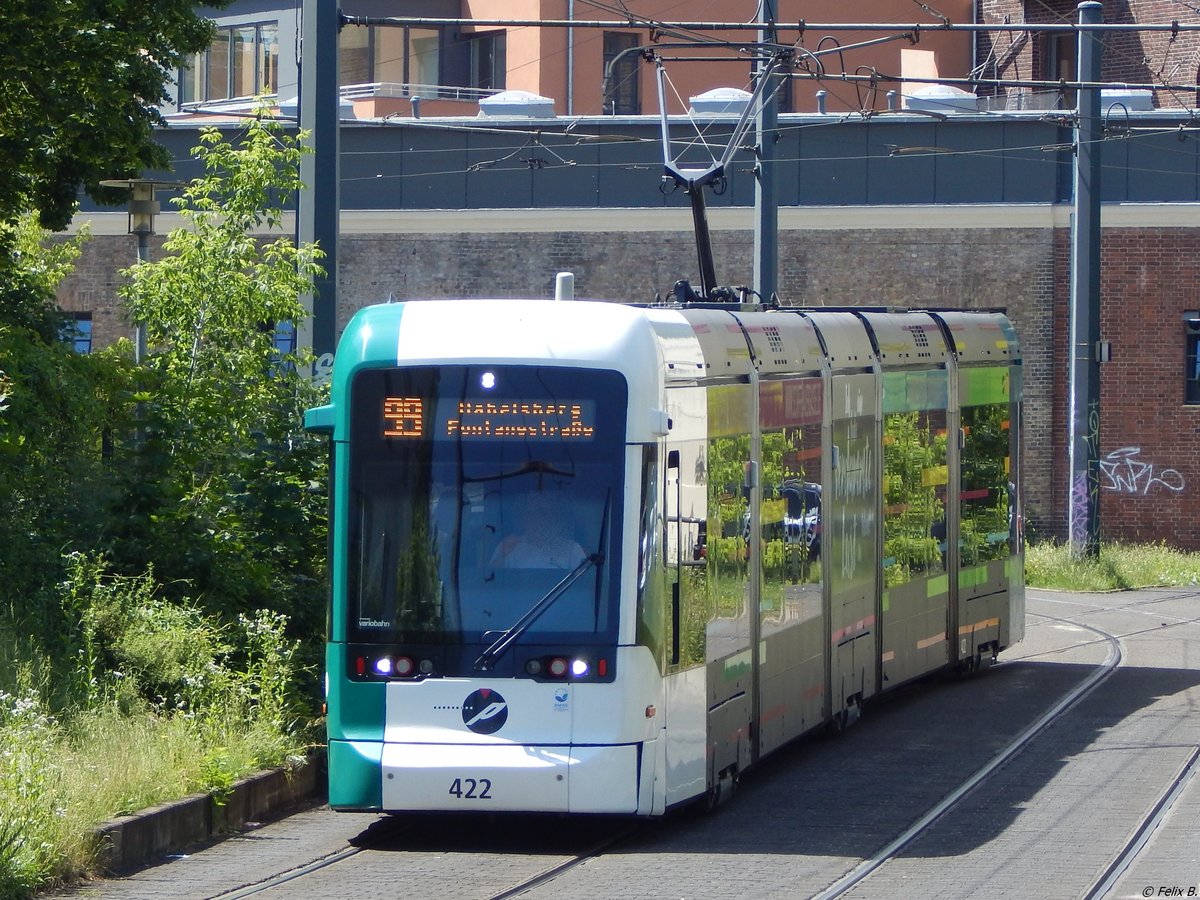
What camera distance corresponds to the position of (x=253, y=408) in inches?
562

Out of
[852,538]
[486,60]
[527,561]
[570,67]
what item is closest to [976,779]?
[852,538]

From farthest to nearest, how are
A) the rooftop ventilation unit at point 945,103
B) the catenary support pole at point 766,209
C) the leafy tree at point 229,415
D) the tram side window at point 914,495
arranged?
the rooftop ventilation unit at point 945,103
the catenary support pole at point 766,209
the tram side window at point 914,495
the leafy tree at point 229,415

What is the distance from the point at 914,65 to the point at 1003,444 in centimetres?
2630

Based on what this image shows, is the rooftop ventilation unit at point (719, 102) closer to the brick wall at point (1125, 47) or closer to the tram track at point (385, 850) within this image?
the brick wall at point (1125, 47)

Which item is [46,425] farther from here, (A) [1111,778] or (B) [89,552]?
(A) [1111,778]

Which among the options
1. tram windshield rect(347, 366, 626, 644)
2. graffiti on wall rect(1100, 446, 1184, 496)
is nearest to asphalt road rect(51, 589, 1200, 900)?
tram windshield rect(347, 366, 626, 644)

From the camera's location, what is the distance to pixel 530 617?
9859mm

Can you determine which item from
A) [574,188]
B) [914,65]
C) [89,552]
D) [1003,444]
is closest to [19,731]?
[89,552]

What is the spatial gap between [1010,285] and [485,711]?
25.4 m

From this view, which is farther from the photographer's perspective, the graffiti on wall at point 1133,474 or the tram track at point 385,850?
the graffiti on wall at point 1133,474

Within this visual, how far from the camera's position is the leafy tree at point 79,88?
1429 cm

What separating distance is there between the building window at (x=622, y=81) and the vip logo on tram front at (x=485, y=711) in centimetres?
3348

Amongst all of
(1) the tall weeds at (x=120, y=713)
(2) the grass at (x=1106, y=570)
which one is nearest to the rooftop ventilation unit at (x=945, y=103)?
(2) the grass at (x=1106, y=570)

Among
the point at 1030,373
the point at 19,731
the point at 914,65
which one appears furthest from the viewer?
the point at 914,65
